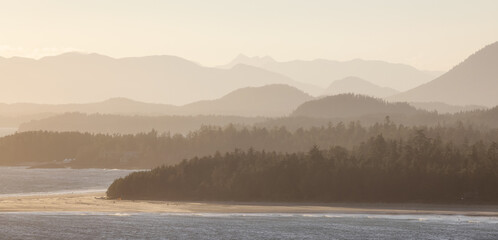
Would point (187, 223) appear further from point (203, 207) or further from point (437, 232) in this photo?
point (437, 232)

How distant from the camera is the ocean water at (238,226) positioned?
14138cm

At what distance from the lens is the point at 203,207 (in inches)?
7215

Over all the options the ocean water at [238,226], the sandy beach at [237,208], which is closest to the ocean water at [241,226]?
the ocean water at [238,226]

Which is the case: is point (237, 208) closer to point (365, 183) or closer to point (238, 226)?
point (238, 226)

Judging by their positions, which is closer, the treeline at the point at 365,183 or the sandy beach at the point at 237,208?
the sandy beach at the point at 237,208

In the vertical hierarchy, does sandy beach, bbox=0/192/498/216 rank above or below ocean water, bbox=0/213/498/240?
above

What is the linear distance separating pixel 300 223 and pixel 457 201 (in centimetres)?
4177

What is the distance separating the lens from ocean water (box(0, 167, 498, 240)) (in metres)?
141

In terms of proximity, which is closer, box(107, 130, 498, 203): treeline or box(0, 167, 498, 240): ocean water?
box(0, 167, 498, 240): ocean water

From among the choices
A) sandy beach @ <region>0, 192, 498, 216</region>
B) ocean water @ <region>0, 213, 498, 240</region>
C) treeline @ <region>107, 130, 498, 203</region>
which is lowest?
ocean water @ <region>0, 213, 498, 240</region>

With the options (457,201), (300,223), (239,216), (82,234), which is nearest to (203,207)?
(239,216)

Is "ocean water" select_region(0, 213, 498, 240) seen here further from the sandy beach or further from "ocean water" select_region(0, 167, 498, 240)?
the sandy beach

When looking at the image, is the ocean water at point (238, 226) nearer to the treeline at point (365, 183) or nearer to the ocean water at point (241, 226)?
the ocean water at point (241, 226)

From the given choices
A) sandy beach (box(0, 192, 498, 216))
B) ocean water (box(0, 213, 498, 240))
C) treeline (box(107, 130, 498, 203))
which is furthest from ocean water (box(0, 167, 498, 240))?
treeline (box(107, 130, 498, 203))
